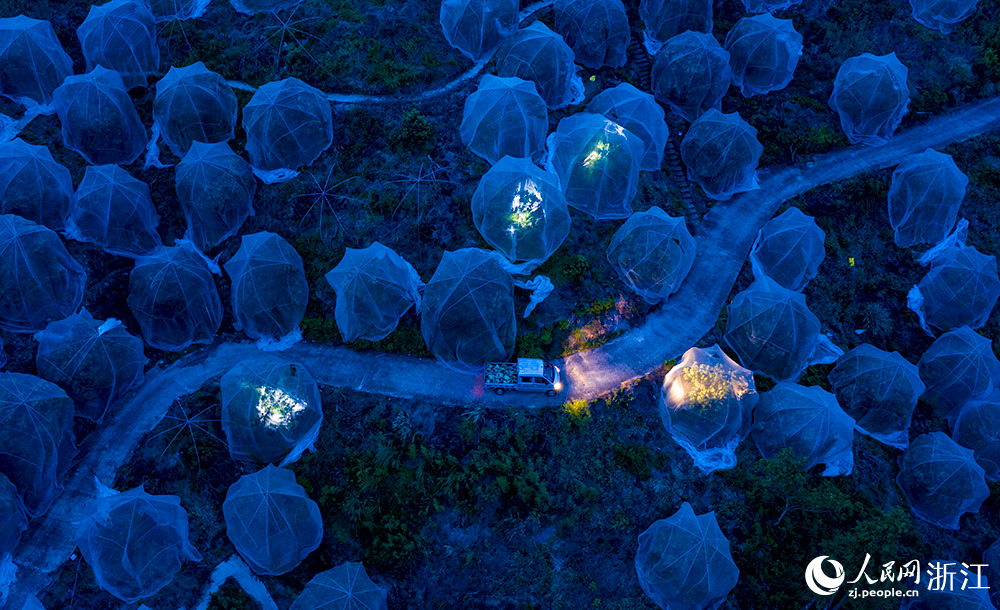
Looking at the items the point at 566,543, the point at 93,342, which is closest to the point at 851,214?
the point at 566,543

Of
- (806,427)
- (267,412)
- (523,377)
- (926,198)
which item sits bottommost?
(806,427)

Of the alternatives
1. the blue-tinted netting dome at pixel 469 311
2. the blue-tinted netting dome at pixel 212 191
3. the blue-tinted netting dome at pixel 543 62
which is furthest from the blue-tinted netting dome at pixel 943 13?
the blue-tinted netting dome at pixel 212 191

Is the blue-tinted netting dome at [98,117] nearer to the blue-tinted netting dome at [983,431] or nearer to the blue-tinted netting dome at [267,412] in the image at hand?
the blue-tinted netting dome at [267,412]

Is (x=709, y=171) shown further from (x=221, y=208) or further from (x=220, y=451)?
(x=220, y=451)

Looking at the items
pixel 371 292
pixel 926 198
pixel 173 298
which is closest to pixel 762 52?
pixel 926 198

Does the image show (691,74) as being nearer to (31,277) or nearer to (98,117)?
(98,117)
